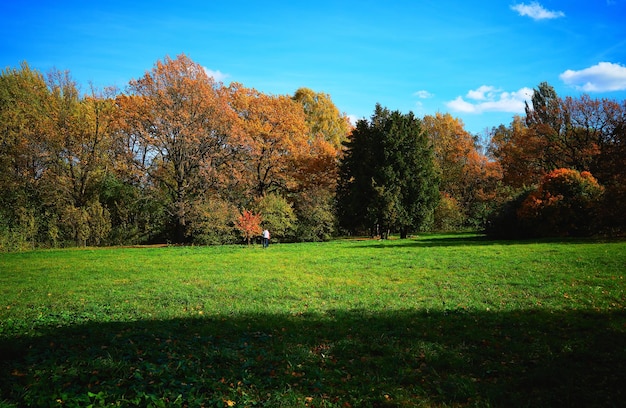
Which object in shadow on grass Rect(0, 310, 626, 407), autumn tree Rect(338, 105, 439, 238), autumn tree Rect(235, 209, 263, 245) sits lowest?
shadow on grass Rect(0, 310, 626, 407)

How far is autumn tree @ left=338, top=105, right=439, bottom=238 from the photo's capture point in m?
33.8

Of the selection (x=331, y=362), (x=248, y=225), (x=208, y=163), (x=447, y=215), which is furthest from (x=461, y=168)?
(x=331, y=362)

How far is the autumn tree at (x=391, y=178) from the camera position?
33812 mm

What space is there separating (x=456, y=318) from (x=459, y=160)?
44.7m

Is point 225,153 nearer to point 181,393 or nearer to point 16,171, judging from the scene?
point 16,171

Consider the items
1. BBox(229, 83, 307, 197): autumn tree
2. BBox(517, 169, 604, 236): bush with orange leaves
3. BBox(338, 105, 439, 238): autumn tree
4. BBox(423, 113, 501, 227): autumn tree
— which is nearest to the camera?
BBox(517, 169, 604, 236): bush with orange leaves

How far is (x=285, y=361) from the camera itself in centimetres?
621

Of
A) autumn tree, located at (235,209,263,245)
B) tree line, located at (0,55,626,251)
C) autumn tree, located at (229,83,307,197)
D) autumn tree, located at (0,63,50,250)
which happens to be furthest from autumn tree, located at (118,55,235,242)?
autumn tree, located at (0,63,50,250)

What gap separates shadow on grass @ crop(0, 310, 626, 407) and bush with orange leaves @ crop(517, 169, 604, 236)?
1884cm

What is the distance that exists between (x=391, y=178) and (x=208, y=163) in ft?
54.4

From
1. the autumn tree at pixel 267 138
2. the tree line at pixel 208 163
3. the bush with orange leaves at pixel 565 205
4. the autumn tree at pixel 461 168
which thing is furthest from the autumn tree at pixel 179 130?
the autumn tree at pixel 461 168

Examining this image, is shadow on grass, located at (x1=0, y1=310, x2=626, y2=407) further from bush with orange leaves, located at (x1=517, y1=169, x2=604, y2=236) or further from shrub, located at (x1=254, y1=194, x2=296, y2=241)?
shrub, located at (x1=254, y1=194, x2=296, y2=241)

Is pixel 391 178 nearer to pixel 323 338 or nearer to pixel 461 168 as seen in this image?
pixel 461 168

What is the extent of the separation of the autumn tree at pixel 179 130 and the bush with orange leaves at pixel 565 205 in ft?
83.4
